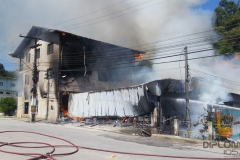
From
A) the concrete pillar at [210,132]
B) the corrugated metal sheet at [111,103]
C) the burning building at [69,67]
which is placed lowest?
the concrete pillar at [210,132]

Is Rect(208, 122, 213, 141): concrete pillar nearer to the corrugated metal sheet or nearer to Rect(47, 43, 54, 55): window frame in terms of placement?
the corrugated metal sheet

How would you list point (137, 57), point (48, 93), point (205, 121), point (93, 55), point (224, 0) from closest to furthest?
point (205, 121)
point (48, 93)
point (93, 55)
point (137, 57)
point (224, 0)

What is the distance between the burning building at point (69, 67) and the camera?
2320cm

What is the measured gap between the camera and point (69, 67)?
78.3 feet

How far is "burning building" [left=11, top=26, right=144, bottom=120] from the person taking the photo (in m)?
23.2

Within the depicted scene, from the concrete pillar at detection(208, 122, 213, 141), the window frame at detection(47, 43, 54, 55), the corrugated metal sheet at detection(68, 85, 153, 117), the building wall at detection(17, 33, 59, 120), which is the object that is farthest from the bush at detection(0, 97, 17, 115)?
the concrete pillar at detection(208, 122, 213, 141)

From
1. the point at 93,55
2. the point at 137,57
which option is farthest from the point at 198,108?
the point at 137,57

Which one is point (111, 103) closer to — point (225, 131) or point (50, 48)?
point (225, 131)

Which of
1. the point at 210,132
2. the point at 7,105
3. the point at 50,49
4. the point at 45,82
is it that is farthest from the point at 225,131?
the point at 7,105

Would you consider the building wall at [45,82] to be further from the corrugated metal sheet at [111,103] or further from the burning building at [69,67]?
the corrugated metal sheet at [111,103]

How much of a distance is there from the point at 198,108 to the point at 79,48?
13201 mm

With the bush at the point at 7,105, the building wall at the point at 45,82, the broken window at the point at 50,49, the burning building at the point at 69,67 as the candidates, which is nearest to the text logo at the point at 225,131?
the burning building at the point at 69,67

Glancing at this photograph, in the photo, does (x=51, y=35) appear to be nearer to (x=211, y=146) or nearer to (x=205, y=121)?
(x=205, y=121)

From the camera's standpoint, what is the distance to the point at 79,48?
2458cm
